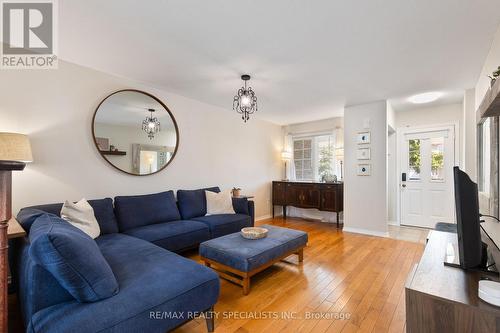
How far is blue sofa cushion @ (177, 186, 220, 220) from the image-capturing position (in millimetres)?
3471

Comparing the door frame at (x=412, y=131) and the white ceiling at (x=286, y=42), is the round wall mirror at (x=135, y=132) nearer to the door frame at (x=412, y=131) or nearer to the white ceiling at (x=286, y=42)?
the white ceiling at (x=286, y=42)

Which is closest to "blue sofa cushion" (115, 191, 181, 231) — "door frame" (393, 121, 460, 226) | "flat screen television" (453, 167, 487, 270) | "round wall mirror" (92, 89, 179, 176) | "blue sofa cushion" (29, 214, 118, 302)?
"round wall mirror" (92, 89, 179, 176)

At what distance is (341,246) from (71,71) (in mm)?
4301

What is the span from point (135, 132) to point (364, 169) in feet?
12.8

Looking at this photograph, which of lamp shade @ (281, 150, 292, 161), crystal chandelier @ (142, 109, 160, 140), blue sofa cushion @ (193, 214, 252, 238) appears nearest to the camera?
blue sofa cushion @ (193, 214, 252, 238)

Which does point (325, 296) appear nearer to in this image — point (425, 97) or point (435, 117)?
point (425, 97)

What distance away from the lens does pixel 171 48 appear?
2359 millimetres

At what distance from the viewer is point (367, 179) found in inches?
164

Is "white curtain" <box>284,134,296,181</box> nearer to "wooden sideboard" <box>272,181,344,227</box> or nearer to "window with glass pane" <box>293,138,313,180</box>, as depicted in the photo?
"window with glass pane" <box>293,138,313,180</box>

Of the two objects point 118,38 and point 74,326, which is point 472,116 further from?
point 74,326

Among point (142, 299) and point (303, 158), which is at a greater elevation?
point (303, 158)

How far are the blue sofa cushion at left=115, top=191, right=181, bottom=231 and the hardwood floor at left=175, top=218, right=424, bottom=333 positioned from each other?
67 cm

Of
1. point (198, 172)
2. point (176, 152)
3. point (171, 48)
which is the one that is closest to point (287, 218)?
point (198, 172)

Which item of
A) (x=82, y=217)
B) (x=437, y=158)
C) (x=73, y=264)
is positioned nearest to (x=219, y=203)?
(x=82, y=217)
